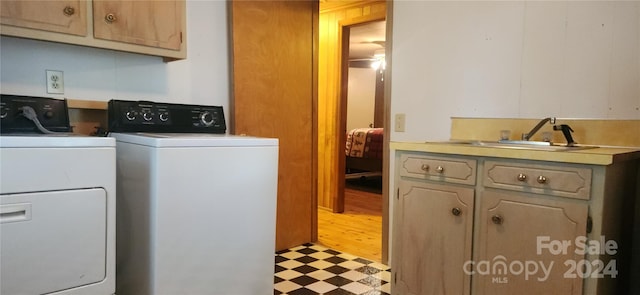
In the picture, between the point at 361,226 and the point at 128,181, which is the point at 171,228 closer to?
the point at 128,181

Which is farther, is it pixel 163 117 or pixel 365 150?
pixel 365 150

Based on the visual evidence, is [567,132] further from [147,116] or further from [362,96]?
[362,96]

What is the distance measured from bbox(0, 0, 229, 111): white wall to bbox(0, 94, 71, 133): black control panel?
7.6 inches

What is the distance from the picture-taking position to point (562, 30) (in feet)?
6.27

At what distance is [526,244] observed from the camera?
59.7 inches

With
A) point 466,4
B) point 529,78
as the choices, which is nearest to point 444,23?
point 466,4

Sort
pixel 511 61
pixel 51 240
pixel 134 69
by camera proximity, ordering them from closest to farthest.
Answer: pixel 51 240 → pixel 511 61 → pixel 134 69

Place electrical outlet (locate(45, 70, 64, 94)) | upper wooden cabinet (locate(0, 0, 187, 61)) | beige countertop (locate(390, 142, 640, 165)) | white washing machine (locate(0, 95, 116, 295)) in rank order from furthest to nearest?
electrical outlet (locate(45, 70, 64, 94))
upper wooden cabinet (locate(0, 0, 187, 61))
beige countertop (locate(390, 142, 640, 165))
white washing machine (locate(0, 95, 116, 295))

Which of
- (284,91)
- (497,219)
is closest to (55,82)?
(284,91)

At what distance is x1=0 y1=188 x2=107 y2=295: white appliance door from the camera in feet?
3.82

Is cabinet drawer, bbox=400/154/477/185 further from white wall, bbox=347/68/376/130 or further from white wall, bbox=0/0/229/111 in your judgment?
white wall, bbox=347/68/376/130

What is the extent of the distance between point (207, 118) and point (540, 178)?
169 cm

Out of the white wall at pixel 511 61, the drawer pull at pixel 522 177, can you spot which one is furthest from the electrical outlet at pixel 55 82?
the drawer pull at pixel 522 177

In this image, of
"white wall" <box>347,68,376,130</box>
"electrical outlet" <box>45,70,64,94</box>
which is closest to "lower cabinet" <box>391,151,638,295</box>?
"electrical outlet" <box>45,70,64,94</box>
